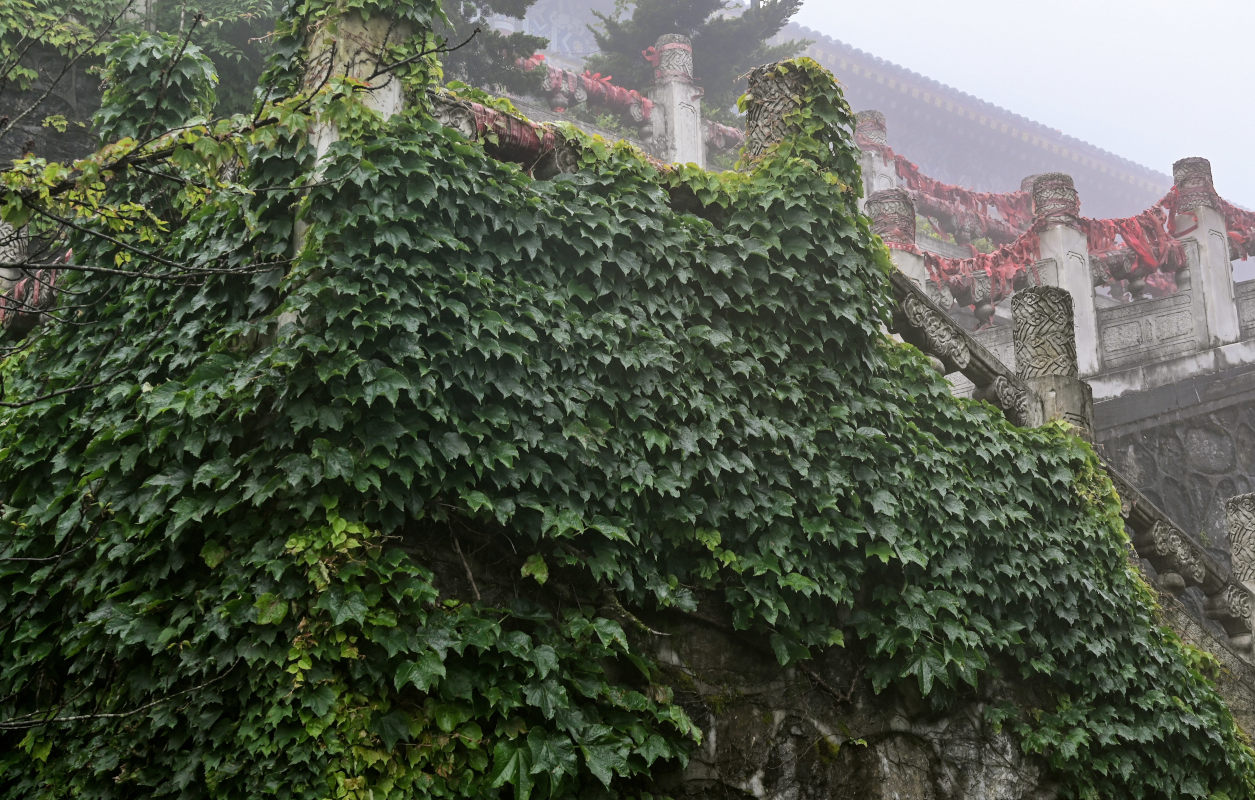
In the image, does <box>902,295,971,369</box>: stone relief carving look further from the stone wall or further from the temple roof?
the temple roof

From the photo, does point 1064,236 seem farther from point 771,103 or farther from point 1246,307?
point 771,103

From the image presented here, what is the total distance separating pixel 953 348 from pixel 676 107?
10689 mm

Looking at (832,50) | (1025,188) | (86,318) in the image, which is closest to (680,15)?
(1025,188)

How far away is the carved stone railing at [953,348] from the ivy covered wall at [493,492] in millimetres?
422

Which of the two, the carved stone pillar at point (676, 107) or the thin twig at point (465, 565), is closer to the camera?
the thin twig at point (465, 565)

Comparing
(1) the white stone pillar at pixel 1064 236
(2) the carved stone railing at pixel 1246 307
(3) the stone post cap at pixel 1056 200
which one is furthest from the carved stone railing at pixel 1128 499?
(3) the stone post cap at pixel 1056 200

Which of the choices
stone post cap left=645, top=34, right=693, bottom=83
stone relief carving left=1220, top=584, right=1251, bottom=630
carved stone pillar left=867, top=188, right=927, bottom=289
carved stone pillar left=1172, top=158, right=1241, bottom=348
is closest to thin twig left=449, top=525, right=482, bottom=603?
stone relief carving left=1220, top=584, right=1251, bottom=630

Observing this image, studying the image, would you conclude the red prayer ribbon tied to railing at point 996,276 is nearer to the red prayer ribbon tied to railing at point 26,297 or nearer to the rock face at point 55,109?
the rock face at point 55,109

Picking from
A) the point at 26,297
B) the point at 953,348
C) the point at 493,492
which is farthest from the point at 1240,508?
the point at 26,297

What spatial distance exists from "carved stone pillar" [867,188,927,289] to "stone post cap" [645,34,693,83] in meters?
6.08

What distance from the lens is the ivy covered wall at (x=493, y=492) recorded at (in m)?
4.83

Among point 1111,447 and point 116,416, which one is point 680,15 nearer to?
point 1111,447

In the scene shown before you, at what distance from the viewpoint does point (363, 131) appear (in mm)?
5695

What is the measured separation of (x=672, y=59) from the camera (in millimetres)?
17891
